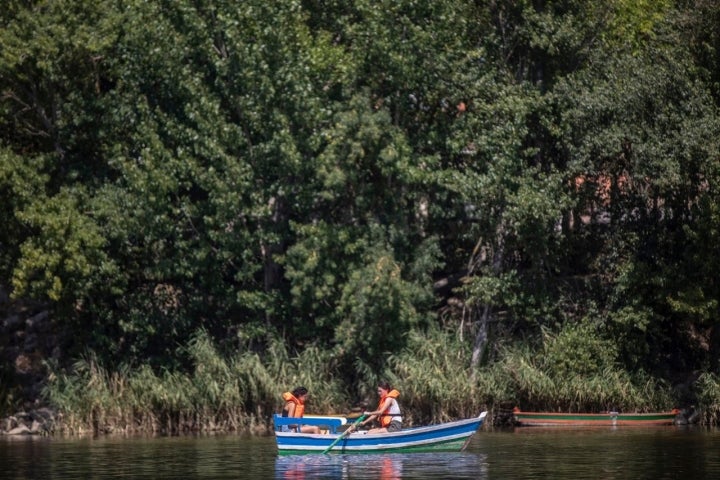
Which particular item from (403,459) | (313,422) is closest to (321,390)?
(313,422)

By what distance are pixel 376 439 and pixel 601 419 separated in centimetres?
896

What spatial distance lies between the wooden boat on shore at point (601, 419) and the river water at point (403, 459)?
2.82 feet

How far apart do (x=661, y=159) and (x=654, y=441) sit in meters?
8.57

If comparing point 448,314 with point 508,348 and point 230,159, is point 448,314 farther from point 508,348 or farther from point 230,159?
point 230,159

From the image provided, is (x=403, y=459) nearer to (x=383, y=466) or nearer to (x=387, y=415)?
(x=383, y=466)

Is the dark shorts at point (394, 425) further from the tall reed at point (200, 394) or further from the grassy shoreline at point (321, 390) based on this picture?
the tall reed at point (200, 394)

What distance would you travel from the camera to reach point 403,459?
32.0 m

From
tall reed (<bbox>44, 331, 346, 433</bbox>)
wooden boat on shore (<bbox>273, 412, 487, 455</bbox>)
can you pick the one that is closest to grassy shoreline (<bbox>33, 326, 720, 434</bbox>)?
tall reed (<bbox>44, 331, 346, 433</bbox>)

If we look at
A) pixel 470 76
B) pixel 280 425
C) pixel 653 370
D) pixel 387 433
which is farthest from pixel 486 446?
pixel 470 76

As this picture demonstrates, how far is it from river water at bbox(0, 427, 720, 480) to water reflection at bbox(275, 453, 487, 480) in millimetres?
21

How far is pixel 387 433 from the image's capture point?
108 ft

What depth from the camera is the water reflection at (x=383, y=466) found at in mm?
28344

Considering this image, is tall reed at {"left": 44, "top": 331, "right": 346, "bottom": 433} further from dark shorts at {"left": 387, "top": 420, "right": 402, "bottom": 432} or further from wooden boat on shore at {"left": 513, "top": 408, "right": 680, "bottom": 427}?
dark shorts at {"left": 387, "top": 420, "right": 402, "bottom": 432}

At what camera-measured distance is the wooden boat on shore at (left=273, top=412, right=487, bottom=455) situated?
108 ft
